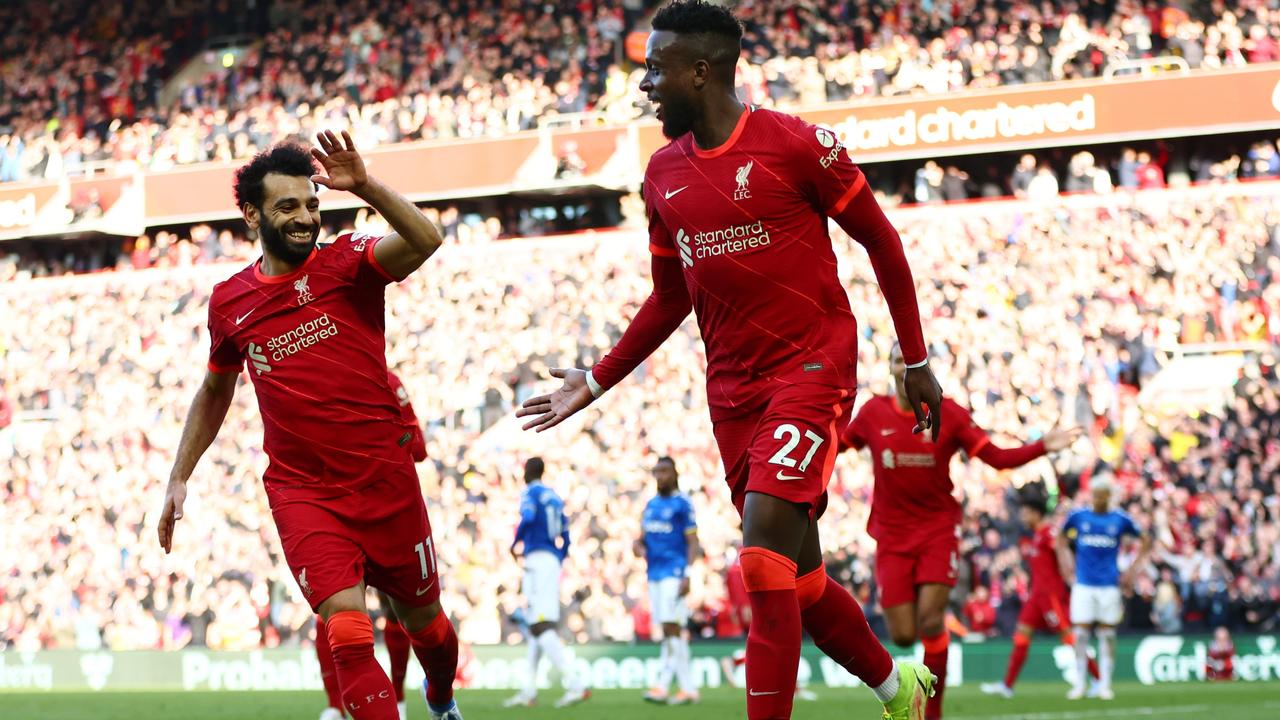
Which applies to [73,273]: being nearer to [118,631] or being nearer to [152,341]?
[152,341]

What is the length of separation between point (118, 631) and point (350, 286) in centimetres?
1857

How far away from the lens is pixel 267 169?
7059 millimetres

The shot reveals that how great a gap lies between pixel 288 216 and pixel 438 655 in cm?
213

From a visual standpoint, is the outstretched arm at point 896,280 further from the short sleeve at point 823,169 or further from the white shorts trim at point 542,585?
the white shorts trim at point 542,585

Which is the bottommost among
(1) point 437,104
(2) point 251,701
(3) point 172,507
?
(2) point 251,701

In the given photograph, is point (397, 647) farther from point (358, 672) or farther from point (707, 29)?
point (707, 29)

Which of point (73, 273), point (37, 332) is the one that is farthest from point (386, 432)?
point (73, 273)

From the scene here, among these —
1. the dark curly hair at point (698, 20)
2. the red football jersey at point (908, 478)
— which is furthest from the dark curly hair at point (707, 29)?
the red football jersey at point (908, 478)

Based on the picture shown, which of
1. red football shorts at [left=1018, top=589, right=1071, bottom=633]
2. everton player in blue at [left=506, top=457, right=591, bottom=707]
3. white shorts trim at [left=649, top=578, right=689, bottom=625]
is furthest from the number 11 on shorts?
red football shorts at [left=1018, top=589, right=1071, bottom=633]

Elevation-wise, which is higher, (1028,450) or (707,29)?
(707,29)

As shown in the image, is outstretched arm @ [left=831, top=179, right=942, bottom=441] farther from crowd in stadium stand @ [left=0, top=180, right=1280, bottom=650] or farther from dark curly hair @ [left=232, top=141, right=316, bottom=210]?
crowd in stadium stand @ [left=0, top=180, right=1280, bottom=650]

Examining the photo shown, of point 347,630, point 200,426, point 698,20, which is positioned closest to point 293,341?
point 200,426

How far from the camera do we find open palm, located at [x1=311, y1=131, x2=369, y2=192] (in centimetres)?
630

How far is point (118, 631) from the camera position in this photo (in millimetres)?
23969
